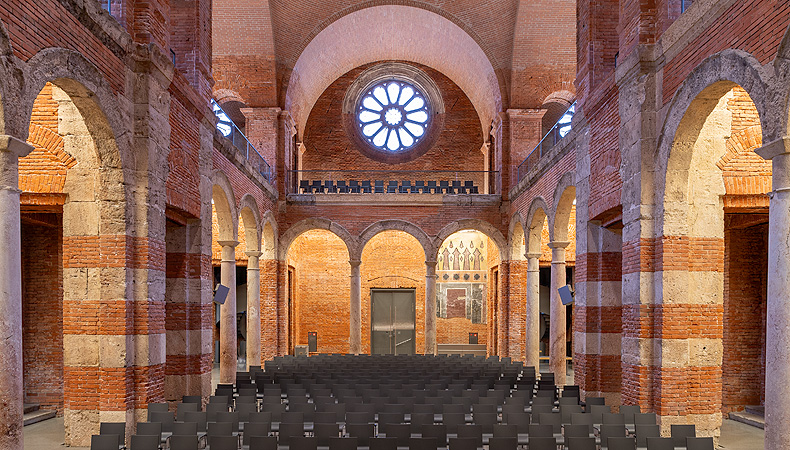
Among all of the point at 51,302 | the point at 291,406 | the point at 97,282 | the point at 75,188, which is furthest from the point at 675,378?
the point at 51,302

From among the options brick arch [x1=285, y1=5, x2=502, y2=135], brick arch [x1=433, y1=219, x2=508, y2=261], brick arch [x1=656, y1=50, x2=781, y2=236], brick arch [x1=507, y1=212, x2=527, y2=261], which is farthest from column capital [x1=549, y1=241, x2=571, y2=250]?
brick arch [x1=285, y1=5, x2=502, y2=135]

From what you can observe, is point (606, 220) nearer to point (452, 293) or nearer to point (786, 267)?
point (786, 267)

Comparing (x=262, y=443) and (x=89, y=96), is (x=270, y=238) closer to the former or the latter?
(x=89, y=96)

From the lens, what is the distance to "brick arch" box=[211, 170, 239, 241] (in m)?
14.7

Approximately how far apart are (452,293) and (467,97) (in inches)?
334

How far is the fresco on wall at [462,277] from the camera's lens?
86.4 feet

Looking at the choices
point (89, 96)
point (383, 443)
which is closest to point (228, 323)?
point (89, 96)

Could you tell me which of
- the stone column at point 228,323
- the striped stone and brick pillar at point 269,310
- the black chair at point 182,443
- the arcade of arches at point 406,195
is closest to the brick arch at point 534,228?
the arcade of arches at point 406,195

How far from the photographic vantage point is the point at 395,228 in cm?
2216

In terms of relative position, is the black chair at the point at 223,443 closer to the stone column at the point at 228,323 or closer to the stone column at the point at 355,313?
the stone column at the point at 228,323

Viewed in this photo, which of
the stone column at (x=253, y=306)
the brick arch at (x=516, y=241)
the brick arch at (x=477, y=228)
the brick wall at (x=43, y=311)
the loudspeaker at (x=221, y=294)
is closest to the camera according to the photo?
the brick wall at (x=43, y=311)

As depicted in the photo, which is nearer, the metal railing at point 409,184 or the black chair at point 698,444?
the black chair at point 698,444

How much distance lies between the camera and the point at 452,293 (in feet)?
86.8

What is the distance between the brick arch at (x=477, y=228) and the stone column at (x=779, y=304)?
15271 mm
